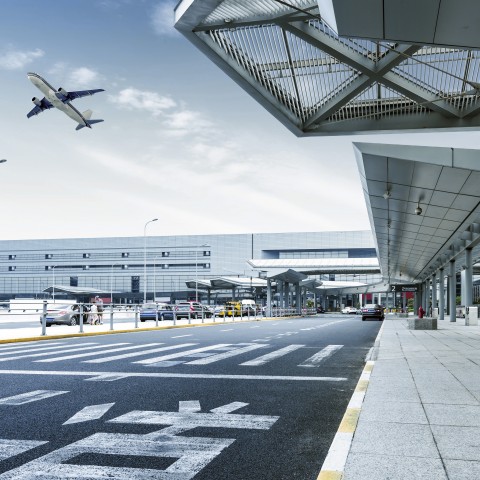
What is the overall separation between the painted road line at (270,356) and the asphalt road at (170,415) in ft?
0.15

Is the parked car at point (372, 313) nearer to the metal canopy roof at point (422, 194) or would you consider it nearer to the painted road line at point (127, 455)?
the metal canopy roof at point (422, 194)

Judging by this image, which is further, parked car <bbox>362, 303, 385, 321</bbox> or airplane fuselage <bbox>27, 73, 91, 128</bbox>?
parked car <bbox>362, 303, 385, 321</bbox>

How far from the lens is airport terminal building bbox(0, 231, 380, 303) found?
12388 cm

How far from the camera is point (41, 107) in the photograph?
4441 centimetres

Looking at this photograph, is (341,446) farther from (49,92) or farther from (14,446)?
(49,92)

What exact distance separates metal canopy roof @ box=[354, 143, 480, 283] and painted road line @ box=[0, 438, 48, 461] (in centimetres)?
1222

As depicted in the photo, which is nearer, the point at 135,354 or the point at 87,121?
the point at 135,354

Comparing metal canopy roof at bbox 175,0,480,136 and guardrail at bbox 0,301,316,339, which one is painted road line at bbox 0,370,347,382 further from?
guardrail at bbox 0,301,316,339

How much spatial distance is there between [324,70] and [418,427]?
1540cm

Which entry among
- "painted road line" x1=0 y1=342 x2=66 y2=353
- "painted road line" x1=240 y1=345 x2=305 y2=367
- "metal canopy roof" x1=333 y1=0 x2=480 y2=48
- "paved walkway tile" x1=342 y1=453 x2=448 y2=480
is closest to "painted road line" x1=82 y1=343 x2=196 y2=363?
"painted road line" x1=240 y1=345 x2=305 y2=367

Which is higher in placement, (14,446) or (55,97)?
(55,97)

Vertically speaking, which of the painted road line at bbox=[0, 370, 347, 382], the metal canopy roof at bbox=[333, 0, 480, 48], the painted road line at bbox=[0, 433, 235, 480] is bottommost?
the painted road line at bbox=[0, 370, 347, 382]

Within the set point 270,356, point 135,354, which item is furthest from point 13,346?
point 270,356

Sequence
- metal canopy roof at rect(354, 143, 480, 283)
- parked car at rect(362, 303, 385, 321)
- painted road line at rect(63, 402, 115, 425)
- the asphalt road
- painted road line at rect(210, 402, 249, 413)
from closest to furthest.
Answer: the asphalt road
painted road line at rect(63, 402, 115, 425)
painted road line at rect(210, 402, 249, 413)
metal canopy roof at rect(354, 143, 480, 283)
parked car at rect(362, 303, 385, 321)
